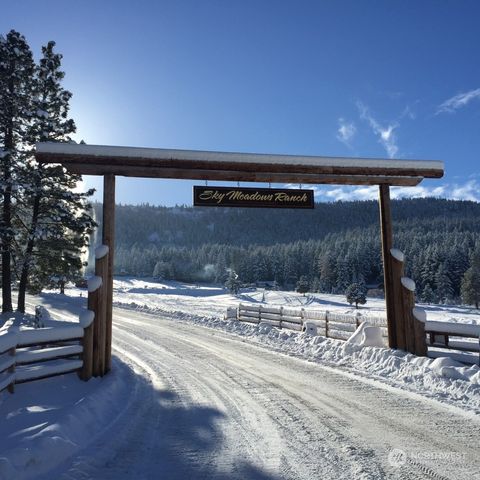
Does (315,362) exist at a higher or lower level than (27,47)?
lower

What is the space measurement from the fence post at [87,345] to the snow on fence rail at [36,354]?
1.9 inches

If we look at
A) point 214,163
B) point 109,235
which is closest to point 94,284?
point 109,235

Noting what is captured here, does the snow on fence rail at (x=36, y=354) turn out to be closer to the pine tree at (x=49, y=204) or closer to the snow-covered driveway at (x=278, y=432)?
the snow-covered driveway at (x=278, y=432)

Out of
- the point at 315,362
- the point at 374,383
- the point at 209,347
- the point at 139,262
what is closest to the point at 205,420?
the point at 374,383

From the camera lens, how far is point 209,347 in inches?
565

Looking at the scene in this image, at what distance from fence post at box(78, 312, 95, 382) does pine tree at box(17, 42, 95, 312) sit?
10.5 metres

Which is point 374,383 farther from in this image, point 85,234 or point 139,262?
point 139,262

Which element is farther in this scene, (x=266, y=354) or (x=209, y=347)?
(x=209, y=347)

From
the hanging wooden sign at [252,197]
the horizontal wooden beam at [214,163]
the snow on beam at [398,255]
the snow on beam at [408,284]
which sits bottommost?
the snow on beam at [408,284]

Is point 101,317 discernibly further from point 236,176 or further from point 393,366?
point 393,366

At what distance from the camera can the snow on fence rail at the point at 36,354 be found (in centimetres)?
659

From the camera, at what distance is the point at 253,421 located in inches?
246

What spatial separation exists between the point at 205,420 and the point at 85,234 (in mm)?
16671
